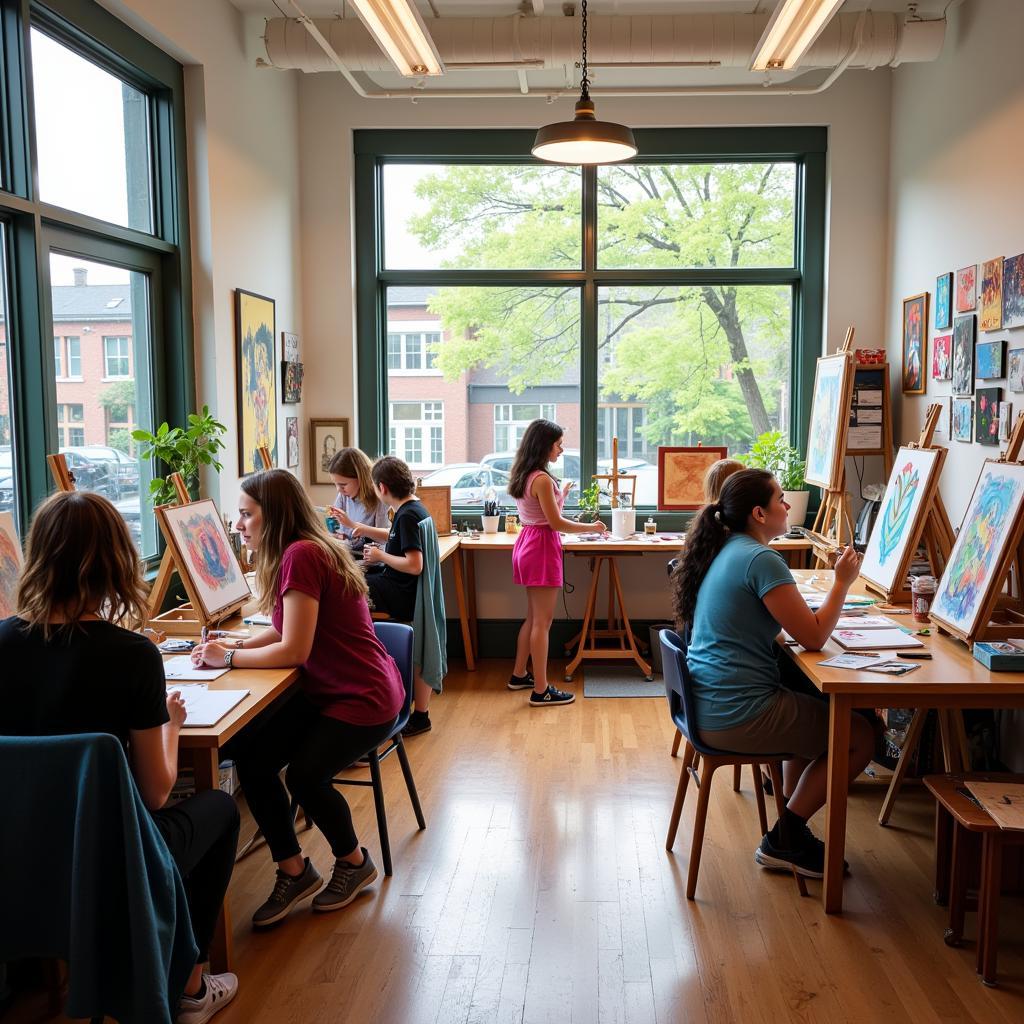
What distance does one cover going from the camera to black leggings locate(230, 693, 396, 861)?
298 cm

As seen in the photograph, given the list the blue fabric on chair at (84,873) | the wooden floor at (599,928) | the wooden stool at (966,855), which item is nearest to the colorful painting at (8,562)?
the blue fabric on chair at (84,873)

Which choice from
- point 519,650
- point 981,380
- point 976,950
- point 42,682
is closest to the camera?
point 42,682

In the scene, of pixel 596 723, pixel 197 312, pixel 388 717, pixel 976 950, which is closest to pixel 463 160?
pixel 197 312

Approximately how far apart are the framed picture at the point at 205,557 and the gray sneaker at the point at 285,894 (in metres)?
0.92

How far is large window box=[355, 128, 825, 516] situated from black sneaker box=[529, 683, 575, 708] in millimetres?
1599

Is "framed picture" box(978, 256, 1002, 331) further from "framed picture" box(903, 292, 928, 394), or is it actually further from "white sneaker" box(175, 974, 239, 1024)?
"white sneaker" box(175, 974, 239, 1024)

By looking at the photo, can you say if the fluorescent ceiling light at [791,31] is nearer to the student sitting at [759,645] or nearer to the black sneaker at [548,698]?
the student sitting at [759,645]

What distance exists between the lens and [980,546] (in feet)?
10.7

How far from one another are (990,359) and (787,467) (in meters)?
1.78

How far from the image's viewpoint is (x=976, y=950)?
9.18 feet

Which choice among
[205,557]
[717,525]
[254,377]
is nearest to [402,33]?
[254,377]

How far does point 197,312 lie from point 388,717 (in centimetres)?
241

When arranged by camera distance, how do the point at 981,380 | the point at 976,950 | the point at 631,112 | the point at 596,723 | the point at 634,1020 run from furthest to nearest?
1. the point at 631,112
2. the point at 596,723
3. the point at 981,380
4. the point at 976,950
5. the point at 634,1020

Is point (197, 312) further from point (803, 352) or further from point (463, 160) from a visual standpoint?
point (803, 352)
